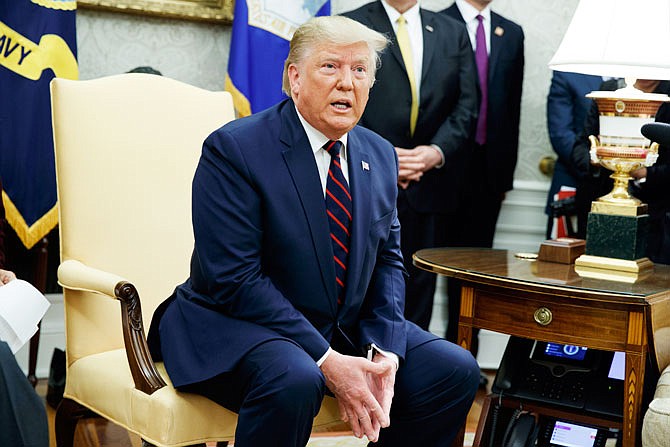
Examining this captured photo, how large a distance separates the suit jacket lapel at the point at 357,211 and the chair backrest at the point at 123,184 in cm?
62

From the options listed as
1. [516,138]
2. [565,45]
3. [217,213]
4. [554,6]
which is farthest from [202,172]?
[554,6]

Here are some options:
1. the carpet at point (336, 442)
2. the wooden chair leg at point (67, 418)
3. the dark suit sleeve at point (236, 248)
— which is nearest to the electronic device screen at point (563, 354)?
the carpet at point (336, 442)

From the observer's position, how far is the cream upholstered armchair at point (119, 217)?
2340mm

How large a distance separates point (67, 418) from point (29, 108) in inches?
54.9

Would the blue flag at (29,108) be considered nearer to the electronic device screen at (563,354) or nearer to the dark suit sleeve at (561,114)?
the electronic device screen at (563,354)

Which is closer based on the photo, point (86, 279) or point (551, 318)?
point (86, 279)

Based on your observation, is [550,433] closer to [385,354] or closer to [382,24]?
[385,354]

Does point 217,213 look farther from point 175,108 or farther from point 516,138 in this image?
point 516,138

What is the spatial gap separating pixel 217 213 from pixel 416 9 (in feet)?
6.74

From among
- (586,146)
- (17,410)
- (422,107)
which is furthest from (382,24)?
(17,410)

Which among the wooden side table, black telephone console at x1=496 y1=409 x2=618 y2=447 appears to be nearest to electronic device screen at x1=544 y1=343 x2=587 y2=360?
black telephone console at x1=496 y1=409 x2=618 y2=447

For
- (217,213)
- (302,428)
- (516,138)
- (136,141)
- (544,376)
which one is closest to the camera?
(302,428)

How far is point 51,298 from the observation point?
399 cm

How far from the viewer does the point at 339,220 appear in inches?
89.7
